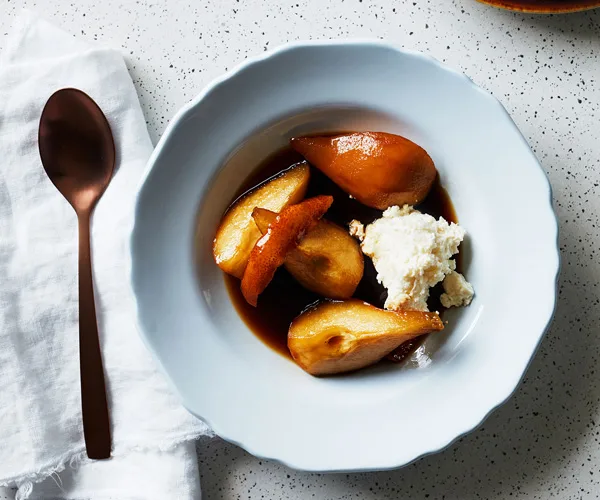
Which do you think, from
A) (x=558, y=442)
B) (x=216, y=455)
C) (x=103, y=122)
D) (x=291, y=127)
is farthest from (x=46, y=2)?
(x=558, y=442)

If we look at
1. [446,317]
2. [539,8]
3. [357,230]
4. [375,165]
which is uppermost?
[539,8]

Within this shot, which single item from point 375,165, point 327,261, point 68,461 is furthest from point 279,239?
point 68,461

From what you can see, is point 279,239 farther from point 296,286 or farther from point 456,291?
point 456,291

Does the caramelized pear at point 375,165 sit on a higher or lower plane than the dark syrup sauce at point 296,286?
higher

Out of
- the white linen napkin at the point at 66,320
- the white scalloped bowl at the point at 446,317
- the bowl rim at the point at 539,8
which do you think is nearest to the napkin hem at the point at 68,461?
the white linen napkin at the point at 66,320

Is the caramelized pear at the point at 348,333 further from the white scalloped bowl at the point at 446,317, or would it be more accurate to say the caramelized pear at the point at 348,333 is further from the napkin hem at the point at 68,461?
the napkin hem at the point at 68,461

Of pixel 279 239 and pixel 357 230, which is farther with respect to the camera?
pixel 357 230

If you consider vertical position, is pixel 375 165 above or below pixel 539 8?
below
